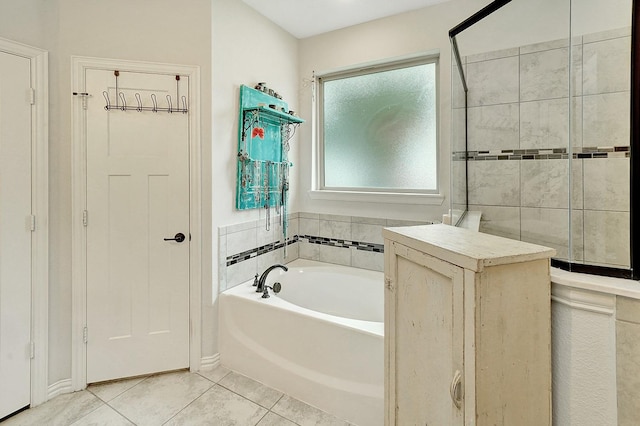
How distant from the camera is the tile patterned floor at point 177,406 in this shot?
1.70 metres

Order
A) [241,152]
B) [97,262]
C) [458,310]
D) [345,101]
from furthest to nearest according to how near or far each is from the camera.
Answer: [345,101] < [241,152] < [97,262] < [458,310]

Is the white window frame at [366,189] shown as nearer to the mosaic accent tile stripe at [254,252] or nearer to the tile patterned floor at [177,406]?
the mosaic accent tile stripe at [254,252]

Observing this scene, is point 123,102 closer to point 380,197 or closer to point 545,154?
point 380,197

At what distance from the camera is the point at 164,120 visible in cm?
205

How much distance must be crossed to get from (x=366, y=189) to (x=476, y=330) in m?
2.25

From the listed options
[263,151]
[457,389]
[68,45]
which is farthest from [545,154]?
[68,45]

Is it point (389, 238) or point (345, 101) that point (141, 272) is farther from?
point (345, 101)

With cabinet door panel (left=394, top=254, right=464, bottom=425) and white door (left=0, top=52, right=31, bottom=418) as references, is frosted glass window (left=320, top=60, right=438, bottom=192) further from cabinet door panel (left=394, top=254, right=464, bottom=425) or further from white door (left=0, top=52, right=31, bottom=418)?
white door (left=0, top=52, right=31, bottom=418)

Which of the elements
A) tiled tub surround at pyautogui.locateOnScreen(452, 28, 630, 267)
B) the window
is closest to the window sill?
the window

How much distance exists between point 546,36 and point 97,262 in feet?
10.0

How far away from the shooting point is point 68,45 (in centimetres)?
186

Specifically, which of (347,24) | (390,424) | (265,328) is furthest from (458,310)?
(347,24)

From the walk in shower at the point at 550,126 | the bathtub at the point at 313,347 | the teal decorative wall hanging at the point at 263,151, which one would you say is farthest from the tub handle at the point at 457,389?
the teal decorative wall hanging at the point at 263,151

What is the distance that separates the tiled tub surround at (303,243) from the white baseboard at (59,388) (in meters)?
1.08
